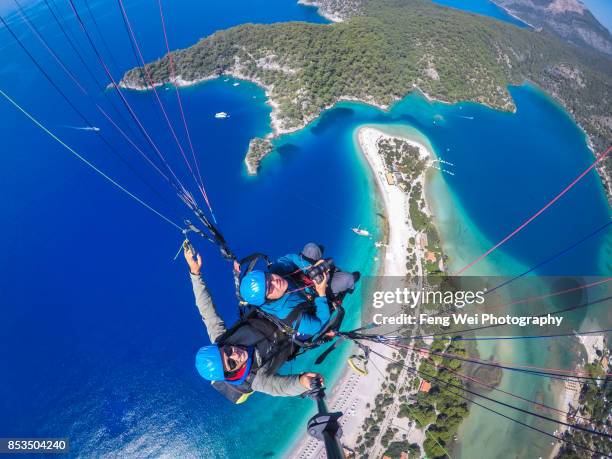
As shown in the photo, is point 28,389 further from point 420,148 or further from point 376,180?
point 420,148

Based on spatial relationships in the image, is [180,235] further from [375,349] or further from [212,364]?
[212,364]

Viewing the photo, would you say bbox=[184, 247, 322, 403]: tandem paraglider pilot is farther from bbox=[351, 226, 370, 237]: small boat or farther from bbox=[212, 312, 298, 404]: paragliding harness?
bbox=[351, 226, 370, 237]: small boat

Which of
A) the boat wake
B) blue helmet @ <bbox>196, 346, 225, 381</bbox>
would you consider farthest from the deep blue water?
blue helmet @ <bbox>196, 346, 225, 381</bbox>

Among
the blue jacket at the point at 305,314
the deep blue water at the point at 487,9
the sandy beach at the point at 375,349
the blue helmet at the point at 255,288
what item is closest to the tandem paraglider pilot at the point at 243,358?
the blue jacket at the point at 305,314

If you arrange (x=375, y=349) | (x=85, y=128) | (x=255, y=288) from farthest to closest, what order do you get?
(x=85, y=128)
(x=375, y=349)
(x=255, y=288)

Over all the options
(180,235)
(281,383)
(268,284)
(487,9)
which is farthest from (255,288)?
(487,9)

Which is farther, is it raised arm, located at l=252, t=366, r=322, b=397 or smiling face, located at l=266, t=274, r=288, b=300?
smiling face, located at l=266, t=274, r=288, b=300

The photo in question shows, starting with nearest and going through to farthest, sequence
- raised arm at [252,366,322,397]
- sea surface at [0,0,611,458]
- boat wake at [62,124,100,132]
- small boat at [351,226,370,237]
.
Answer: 1. raised arm at [252,366,322,397]
2. sea surface at [0,0,611,458]
3. small boat at [351,226,370,237]
4. boat wake at [62,124,100,132]
